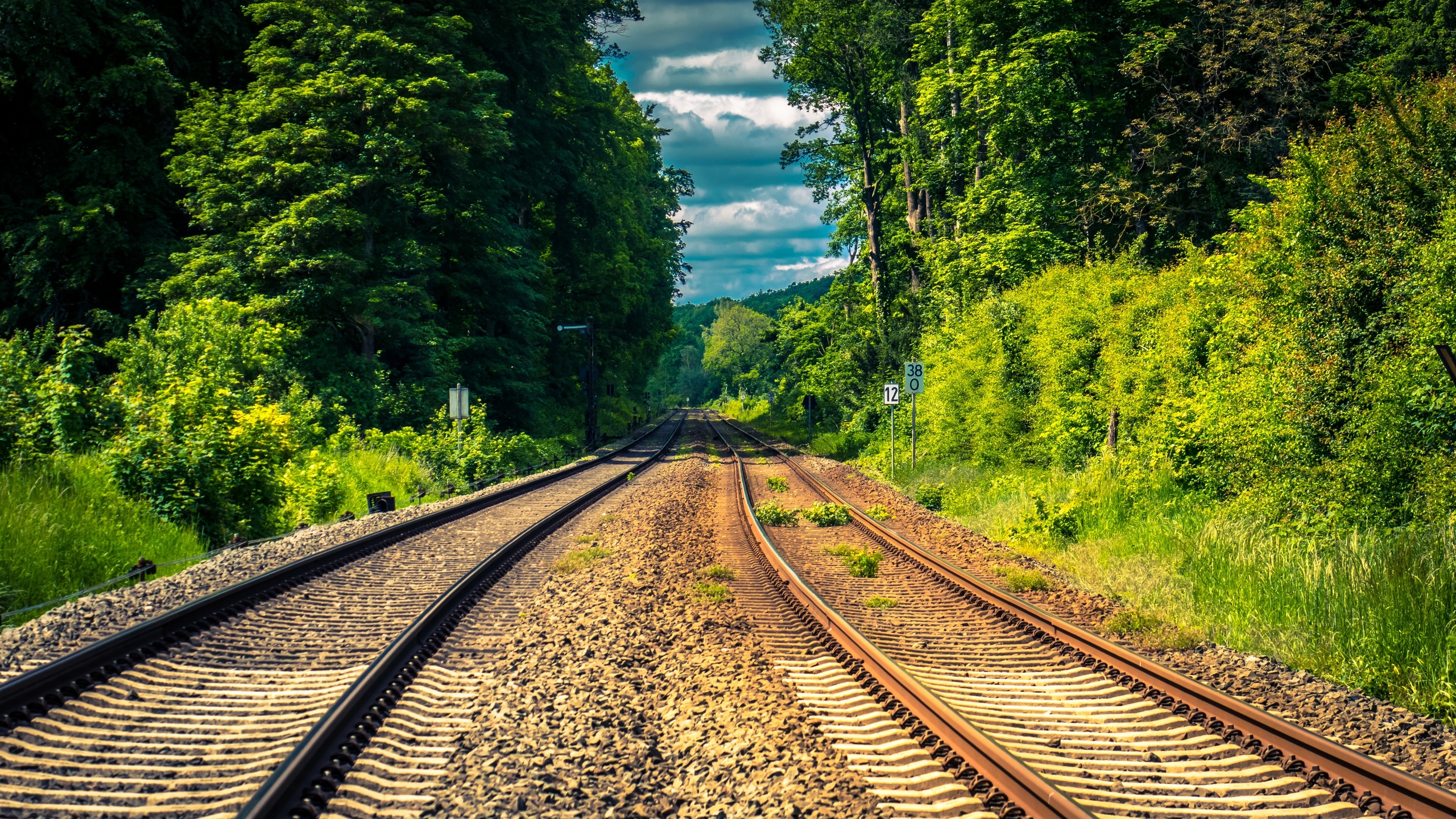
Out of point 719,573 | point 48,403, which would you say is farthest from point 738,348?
point 719,573

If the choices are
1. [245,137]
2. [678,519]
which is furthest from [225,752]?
[245,137]

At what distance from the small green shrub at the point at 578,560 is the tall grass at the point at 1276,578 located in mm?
6543

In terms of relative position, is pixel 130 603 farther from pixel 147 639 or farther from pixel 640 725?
pixel 640 725

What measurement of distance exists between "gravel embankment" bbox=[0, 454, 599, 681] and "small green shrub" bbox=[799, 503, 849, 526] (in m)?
8.07

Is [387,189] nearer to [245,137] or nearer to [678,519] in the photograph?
[245,137]

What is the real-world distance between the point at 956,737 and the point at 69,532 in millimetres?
10443

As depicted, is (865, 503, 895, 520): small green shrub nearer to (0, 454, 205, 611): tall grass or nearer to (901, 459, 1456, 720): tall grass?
(901, 459, 1456, 720): tall grass

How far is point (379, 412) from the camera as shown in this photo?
23250 mm

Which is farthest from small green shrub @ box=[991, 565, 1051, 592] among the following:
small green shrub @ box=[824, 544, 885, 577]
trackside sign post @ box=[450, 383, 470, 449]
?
trackside sign post @ box=[450, 383, 470, 449]

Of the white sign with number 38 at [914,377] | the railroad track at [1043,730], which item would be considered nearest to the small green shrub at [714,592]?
the railroad track at [1043,730]

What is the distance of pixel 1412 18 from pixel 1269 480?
16.7m

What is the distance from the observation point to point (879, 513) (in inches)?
597

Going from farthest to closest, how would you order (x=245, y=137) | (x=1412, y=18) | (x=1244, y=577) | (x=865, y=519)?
1. (x=245, y=137)
2. (x=1412, y=18)
3. (x=865, y=519)
4. (x=1244, y=577)

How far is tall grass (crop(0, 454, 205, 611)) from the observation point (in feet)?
26.2
